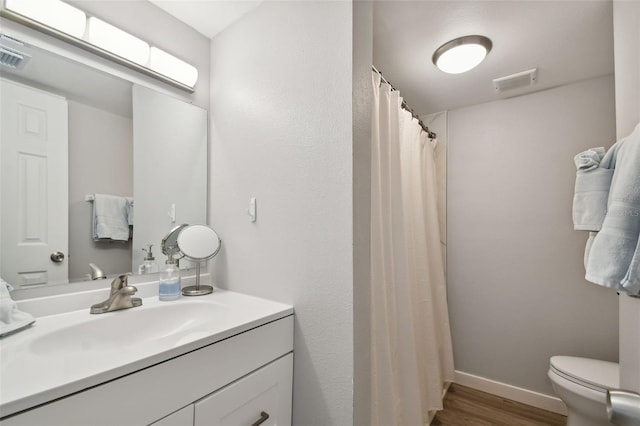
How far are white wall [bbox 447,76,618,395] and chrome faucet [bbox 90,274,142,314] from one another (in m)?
2.10

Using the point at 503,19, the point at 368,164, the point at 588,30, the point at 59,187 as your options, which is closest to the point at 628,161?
the point at 368,164

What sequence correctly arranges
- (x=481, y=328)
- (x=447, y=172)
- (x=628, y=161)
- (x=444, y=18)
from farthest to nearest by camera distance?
(x=447, y=172)
(x=481, y=328)
(x=444, y=18)
(x=628, y=161)

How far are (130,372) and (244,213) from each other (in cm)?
72

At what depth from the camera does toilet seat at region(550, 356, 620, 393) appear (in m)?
1.23

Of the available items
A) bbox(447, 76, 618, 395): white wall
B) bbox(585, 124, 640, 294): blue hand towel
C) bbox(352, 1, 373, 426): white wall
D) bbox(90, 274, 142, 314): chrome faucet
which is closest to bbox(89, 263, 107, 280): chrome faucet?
bbox(90, 274, 142, 314): chrome faucet

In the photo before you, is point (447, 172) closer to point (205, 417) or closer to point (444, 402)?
point (444, 402)

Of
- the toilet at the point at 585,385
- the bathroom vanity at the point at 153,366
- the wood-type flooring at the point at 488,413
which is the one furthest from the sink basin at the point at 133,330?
the toilet at the point at 585,385

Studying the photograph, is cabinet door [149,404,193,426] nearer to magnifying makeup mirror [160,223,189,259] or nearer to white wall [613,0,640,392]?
magnifying makeup mirror [160,223,189,259]

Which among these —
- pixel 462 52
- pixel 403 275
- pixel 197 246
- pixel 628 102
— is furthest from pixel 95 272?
pixel 628 102

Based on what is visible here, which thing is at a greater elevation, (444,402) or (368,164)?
(368,164)

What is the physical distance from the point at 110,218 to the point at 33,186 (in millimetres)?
245

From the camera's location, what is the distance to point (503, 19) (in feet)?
3.87

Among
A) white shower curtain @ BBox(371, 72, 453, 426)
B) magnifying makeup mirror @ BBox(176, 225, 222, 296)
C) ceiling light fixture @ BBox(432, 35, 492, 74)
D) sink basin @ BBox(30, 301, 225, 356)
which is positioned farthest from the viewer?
ceiling light fixture @ BBox(432, 35, 492, 74)

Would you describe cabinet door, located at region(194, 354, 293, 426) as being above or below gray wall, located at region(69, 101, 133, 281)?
below
